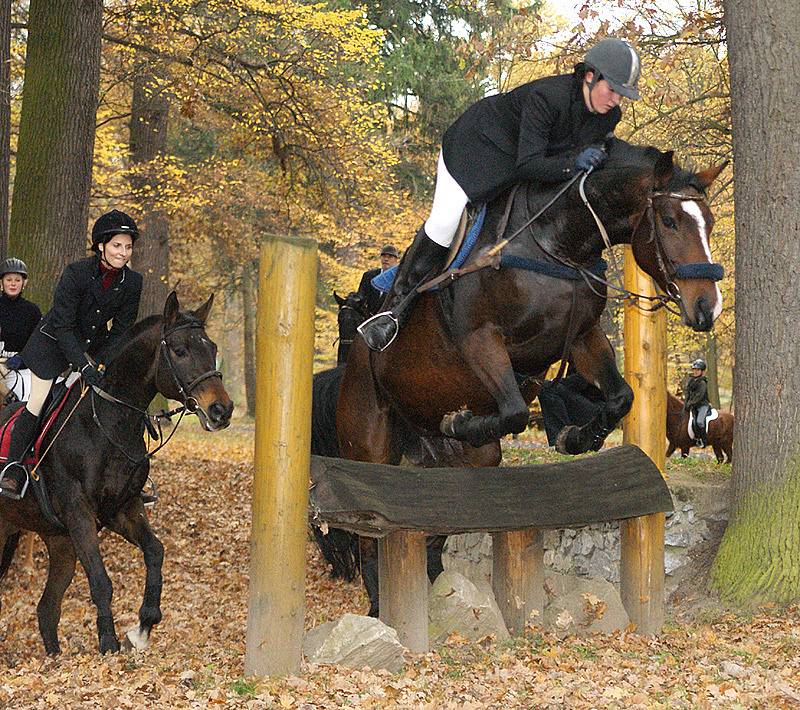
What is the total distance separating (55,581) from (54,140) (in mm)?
6037

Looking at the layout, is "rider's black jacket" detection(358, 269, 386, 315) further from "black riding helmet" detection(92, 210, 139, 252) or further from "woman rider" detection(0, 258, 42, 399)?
"black riding helmet" detection(92, 210, 139, 252)

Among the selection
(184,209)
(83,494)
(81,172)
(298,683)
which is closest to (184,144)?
(184,209)

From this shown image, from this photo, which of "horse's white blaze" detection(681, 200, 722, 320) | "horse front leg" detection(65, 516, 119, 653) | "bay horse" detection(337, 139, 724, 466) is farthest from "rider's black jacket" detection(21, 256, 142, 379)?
"horse's white blaze" detection(681, 200, 722, 320)

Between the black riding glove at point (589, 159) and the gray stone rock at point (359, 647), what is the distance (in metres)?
2.81

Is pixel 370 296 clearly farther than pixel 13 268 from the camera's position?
Yes

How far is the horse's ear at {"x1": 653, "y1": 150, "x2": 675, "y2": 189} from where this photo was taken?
573 centimetres

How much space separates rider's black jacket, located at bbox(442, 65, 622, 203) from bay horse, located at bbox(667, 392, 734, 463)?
1272 cm

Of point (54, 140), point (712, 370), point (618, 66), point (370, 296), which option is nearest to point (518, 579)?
point (618, 66)

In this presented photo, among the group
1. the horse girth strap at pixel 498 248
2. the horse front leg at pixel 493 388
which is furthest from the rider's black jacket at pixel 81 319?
the horse front leg at pixel 493 388

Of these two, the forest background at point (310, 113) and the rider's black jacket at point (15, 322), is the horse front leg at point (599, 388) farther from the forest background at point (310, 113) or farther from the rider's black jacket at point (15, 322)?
the rider's black jacket at point (15, 322)

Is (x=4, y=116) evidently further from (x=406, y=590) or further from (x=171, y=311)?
(x=406, y=590)

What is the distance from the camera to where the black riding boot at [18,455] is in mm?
7355

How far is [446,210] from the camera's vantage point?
21.5 feet

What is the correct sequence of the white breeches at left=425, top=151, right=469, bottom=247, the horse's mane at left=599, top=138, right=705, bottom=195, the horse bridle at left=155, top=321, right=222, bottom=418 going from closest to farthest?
the horse's mane at left=599, top=138, right=705, bottom=195 → the white breeches at left=425, top=151, right=469, bottom=247 → the horse bridle at left=155, top=321, right=222, bottom=418
